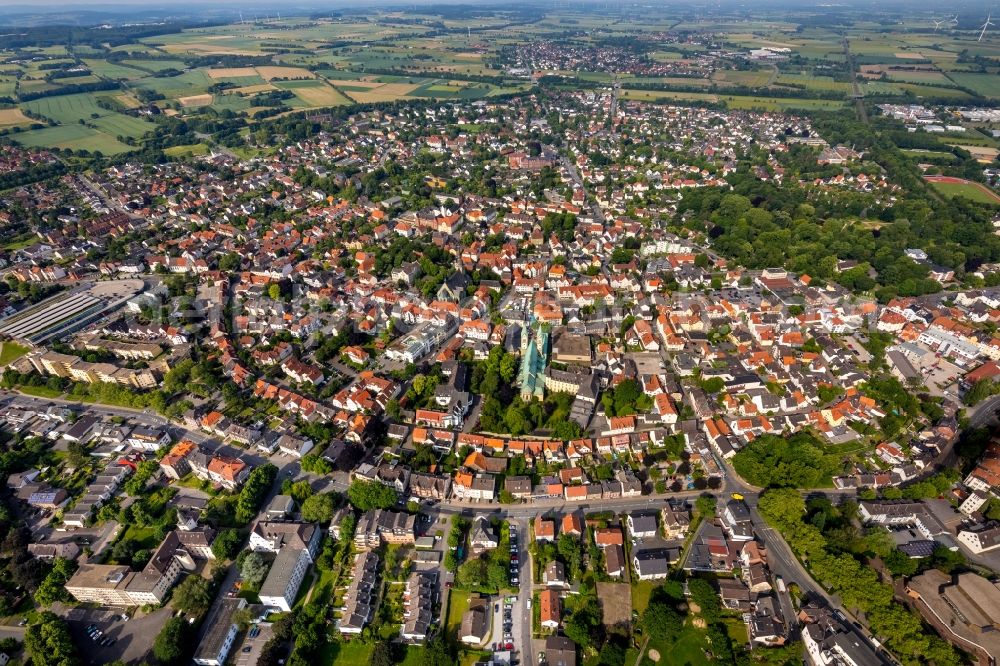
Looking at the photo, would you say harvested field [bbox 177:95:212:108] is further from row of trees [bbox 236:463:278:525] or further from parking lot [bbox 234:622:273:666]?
parking lot [bbox 234:622:273:666]

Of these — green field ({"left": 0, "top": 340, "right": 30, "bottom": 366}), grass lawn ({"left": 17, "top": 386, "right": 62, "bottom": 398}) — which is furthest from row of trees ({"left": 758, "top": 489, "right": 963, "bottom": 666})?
green field ({"left": 0, "top": 340, "right": 30, "bottom": 366})

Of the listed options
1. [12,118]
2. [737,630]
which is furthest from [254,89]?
[737,630]

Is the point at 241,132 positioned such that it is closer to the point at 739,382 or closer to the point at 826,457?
the point at 739,382

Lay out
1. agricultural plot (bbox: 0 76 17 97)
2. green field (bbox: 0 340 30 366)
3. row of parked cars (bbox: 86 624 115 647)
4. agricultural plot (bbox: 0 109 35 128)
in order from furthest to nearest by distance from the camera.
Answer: agricultural plot (bbox: 0 76 17 97) < agricultural plot (bbox: 0 109 35 128) < green field (bbox: 0 340 30 366) < row of parked cars (bbox: 86 624 115 647)

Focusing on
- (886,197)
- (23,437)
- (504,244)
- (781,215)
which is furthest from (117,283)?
(886,197)

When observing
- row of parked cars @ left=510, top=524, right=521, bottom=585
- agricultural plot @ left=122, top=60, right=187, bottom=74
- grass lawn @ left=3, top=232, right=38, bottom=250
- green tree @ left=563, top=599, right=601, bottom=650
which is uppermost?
agricultural plot @ left=122, top=60, right=187, bottom=74

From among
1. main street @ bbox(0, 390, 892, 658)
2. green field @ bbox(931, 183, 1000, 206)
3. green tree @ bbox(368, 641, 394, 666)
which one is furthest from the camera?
green field @ bbox(931, 183, 1000, 206)
